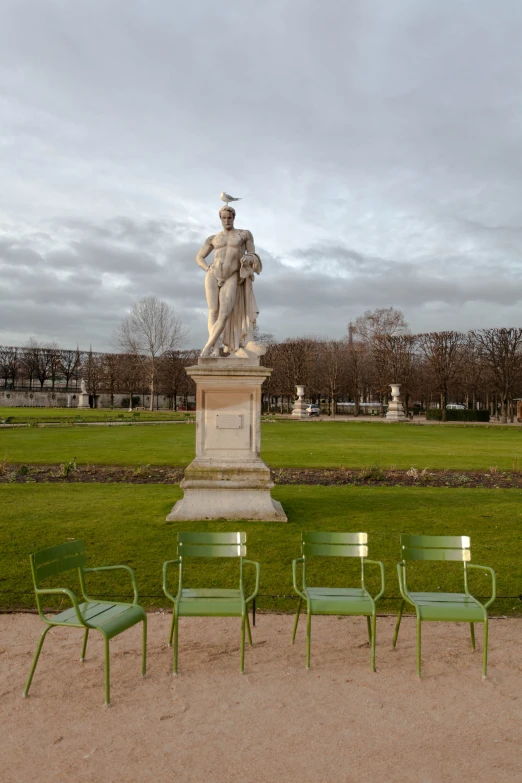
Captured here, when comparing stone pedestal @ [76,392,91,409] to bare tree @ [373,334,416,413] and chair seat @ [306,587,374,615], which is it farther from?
chair seat @ [306,587,374,615]

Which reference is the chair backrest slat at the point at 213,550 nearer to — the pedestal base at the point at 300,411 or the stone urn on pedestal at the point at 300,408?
the stone urn on pedestal at the point at 300,408

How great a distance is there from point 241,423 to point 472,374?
4490 centimetres

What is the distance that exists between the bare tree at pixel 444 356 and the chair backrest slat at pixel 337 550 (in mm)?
42799

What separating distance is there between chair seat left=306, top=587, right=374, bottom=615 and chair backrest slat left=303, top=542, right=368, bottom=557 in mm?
267

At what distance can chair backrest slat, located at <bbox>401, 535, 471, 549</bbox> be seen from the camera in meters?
4.48

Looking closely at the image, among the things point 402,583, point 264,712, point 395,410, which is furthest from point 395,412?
point 264,712

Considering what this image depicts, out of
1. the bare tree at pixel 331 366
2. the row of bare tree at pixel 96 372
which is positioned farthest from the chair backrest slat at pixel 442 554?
the row of bare tree at pixel 96 372

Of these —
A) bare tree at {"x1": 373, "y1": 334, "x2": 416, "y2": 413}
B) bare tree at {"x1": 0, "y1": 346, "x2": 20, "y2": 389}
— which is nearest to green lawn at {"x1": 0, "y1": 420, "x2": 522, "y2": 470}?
bare tree at {"x1": 373, "y1": 334, "x2": 416, "y2": 413}

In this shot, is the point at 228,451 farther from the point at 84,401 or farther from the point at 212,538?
the point at 84,401

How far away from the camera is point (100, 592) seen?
5.52m

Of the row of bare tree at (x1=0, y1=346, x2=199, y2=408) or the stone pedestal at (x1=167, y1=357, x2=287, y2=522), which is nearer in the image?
the stone pedestal at (x1=167, y1=357, x2=287, y2=522)

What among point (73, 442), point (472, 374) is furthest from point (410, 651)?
point (472, 374)

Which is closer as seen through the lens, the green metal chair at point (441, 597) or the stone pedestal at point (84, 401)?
the green metal chair at point (441, 597)

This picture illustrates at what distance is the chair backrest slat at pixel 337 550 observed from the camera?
4484 millimetres
